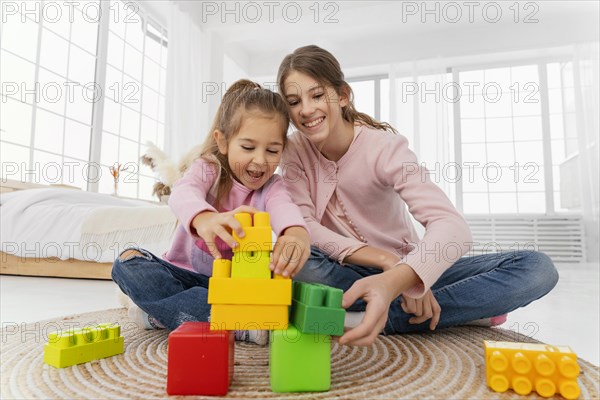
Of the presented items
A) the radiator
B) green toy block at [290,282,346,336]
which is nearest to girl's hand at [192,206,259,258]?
green toy block at [290,282,346,336]

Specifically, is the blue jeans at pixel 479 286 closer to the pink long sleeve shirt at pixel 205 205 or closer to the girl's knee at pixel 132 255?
the pink long sleeve shirt at pixel 205 205

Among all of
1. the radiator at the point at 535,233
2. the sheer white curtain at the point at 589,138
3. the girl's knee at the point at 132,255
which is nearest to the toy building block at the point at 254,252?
the girl's knee at the point at 132,255

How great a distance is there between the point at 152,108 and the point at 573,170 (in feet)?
11.3

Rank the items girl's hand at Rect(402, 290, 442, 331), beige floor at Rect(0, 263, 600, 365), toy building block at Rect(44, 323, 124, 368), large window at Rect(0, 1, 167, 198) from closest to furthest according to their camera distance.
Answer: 1. toy building block at Rect(44, 323, 124, 368)
2. girl's hand at Rect(402, 290, 442, 331)
3. beige floor at Rect(0, 263, 600, 365)
4. large window at Rect(0, 1, 167, 198)

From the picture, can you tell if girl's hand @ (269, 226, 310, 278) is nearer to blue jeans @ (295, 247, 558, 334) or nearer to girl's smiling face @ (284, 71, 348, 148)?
blue jeans @ (295, 247, 558, 334)

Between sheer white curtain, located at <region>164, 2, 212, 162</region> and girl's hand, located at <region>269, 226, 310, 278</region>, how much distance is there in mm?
2577

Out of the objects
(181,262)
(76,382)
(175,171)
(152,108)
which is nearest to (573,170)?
(175,171)

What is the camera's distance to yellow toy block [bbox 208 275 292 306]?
57 centimetres

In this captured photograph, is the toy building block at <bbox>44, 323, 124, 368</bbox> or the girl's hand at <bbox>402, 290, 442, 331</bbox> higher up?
the girl's hand at <bbox>402, 290, 442, 331</bbox>

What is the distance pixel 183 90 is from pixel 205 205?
2736 mm

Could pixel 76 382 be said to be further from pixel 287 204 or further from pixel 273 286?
pixel 287 204

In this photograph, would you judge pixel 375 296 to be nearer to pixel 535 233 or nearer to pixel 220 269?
pixel 220 269

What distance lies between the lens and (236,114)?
0.88m

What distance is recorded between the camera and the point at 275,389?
57cm
